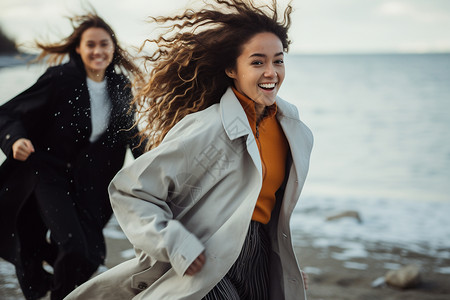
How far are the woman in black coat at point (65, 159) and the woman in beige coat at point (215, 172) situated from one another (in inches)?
43.3

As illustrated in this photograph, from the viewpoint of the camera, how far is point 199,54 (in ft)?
8.36

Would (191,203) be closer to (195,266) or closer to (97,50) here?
(195,266)

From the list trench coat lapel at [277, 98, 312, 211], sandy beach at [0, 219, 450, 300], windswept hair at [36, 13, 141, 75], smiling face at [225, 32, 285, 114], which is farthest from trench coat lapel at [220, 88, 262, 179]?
sandy beach at [0, 219, 450, 300]

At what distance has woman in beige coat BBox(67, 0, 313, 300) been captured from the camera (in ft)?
6.90

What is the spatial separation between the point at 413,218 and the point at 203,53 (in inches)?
235

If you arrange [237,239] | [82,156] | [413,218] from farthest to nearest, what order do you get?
[413,218]
[82,156]
[237,239]

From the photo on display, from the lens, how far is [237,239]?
6.94 ft

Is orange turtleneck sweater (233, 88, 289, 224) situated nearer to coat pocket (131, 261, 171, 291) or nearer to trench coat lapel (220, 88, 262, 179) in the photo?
trench coat lapel (220, 88, 262, 179)

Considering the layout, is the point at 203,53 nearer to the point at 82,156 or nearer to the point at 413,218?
the point at 82,156

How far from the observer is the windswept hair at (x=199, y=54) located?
97.7 inches

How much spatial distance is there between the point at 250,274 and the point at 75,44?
245 centimetres

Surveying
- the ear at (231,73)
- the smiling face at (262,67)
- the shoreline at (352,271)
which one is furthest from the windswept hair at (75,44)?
the shoreline at (352,271)

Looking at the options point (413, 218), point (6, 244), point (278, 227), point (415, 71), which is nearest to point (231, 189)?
point (278, 227)

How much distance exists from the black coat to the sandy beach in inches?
32.5
